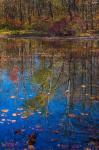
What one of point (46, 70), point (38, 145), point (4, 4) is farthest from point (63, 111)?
point (4, 4)

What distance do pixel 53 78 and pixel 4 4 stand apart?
79763mm

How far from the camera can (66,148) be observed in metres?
9.09

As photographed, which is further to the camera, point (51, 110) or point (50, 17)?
point (50, 17)

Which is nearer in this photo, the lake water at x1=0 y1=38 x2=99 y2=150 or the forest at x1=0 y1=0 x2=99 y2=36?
the lake water at x1=0 y1=38 x2=99 y2=150

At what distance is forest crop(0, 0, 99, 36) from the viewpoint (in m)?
65.6

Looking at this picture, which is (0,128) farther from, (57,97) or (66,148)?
(57,97)

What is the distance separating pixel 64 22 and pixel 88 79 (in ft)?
157

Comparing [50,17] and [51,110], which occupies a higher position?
[50,17]

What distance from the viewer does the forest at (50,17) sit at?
65.6 m

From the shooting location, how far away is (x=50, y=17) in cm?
8400

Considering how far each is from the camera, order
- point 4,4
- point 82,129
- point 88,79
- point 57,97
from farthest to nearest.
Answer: point 4,4 < point 88,79 < point 57,97 < point 82,129

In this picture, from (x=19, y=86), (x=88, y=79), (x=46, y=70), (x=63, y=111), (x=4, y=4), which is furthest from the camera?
(x=4, y=4)

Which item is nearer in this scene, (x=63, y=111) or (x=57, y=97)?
(x=63, y=111)

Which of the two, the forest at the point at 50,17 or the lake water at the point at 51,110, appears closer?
the lake water at the point at 51,110
